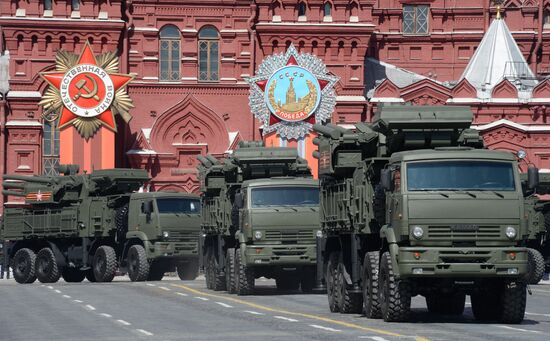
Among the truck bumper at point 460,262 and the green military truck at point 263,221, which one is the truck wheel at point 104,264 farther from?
the truck bumper at point 460,262

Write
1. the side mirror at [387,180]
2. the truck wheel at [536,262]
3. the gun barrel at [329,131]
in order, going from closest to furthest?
1. the side mirror at [387,180]
2. the gun barrel at [329,131]
3. the truck wheel at [536,262]

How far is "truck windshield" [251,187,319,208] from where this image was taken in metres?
35.0

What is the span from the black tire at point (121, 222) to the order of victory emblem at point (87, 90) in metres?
16.8

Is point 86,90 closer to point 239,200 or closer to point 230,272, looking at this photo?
point 230,272

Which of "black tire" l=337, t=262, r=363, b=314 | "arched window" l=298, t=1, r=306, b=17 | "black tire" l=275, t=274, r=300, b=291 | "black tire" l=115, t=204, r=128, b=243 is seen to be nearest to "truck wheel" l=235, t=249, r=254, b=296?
"black tire" l=275, t=274, r=300, b=291

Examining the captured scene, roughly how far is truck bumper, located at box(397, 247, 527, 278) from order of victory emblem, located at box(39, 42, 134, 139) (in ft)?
137

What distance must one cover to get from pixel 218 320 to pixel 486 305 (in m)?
4.68

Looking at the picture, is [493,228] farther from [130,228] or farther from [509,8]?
[509,8]

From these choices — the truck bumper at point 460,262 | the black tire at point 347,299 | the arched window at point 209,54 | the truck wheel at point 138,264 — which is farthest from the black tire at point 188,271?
the truck bumper at point 460,262

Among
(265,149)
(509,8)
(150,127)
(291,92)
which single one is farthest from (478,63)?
(265,149)

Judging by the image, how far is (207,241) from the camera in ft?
137

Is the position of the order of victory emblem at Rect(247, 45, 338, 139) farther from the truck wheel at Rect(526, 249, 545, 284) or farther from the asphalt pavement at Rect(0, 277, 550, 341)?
the asphalt pavement at Rect(0, 277, 550, 341)

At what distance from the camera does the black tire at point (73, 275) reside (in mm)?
51094

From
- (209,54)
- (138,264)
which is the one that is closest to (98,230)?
(138,264)
